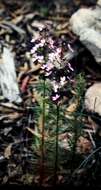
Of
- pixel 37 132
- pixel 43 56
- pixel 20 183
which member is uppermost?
pixel 43 56

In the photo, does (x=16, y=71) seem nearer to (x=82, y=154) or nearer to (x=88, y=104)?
(x=88, y=104)

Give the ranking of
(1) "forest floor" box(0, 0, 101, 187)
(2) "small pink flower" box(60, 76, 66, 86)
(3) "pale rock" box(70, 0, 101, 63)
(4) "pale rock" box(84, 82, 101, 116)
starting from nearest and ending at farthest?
(2) "small pink flower" box(60, 76, 66, 86), (1) "forest floor" box(0, 0, 101, 187), (4) "pale rock" box(84, 82, 101, 116), (3) "pale rock" box(70, 0, 101, 63)

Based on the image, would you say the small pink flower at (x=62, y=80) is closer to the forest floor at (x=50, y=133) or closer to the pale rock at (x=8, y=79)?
the forest floor at (x=50, y=133)

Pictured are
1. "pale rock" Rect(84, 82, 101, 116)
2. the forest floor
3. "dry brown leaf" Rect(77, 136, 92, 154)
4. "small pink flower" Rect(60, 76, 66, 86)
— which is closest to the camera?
"small pink flower" Rect(60, 76, 66, 86)

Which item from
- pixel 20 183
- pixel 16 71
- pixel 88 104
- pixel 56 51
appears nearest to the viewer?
pixel 56 51

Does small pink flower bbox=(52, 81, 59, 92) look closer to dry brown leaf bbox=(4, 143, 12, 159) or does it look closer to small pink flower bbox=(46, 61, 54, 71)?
small pink flower bbox=(46, 61, 54, 71)

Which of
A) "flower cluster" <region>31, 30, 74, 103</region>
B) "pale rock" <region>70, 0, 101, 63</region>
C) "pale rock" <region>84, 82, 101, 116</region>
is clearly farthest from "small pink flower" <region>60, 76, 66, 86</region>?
"pale rock" <region>70, 0, 101, 63</region>

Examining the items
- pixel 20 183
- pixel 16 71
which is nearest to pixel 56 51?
pixel 20 183

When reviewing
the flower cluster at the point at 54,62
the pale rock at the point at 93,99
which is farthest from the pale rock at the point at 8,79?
the flower cluster at the point at 54,62
